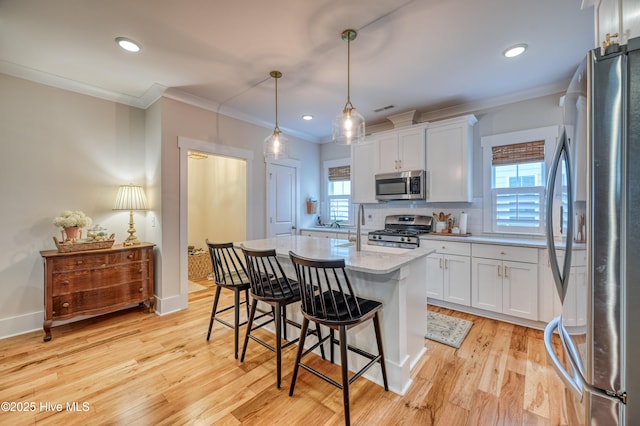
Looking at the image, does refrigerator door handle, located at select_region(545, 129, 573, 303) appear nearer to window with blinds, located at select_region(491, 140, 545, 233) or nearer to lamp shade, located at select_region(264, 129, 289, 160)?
lamp shade, located at select_region(264, 129, 289, 160)

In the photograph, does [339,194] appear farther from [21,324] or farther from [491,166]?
[21,324]

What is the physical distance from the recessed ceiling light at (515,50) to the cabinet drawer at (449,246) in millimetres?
2007

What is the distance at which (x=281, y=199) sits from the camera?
4.82 metres

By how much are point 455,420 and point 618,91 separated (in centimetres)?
187

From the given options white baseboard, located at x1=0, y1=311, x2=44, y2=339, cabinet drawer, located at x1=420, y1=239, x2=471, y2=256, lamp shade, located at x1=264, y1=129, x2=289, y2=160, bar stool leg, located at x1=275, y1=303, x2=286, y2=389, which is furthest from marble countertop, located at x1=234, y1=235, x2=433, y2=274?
white baseboard, located at x1=0, y1=311, x2=44, y2=339

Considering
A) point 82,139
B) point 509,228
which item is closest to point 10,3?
point 82,139

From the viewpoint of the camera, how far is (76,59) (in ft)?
8.68

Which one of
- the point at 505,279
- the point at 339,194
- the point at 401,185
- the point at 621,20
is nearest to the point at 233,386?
the point at 621,20

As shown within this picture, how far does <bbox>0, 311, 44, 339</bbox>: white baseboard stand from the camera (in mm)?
2766

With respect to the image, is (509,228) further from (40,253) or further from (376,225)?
(40,253)

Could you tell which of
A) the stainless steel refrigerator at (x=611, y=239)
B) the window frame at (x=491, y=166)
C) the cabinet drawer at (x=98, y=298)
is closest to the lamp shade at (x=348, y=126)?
the stainless steel refrigerator at (x=611, y=239)

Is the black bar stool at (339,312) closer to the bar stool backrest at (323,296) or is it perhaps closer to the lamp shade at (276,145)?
the bar stool backrest at (323,296)

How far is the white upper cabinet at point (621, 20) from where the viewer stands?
2.53 feet

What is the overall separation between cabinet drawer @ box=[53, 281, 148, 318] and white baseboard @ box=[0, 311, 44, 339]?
471mm
